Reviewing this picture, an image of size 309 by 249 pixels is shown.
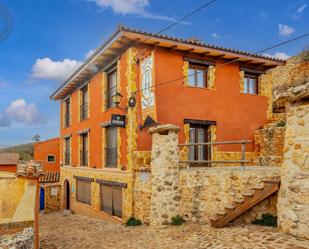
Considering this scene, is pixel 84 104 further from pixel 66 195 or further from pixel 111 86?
pixel 66 195

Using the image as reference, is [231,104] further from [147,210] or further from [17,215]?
[17,215]

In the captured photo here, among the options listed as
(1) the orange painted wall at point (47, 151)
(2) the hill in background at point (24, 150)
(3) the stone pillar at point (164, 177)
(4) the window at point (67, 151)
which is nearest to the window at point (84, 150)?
(4) the window at point (67, 151)

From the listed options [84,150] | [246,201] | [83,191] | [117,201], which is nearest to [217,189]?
[246,201]

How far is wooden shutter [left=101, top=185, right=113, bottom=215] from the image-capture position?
45.8 ft

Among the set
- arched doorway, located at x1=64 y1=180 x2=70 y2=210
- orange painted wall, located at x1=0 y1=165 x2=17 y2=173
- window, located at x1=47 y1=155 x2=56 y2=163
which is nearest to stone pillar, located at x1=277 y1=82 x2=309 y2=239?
arched doorway, located at x1=64 y1=180 x2=70 y2=210

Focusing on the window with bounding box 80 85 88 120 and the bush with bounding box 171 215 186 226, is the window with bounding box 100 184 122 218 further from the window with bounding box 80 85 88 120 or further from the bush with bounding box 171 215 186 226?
the window with bounding box 80 85 88 120

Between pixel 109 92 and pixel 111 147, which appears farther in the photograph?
pixel 109 92

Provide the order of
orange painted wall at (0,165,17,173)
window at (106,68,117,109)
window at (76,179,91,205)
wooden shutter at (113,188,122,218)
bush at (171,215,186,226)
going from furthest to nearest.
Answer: orange painted wall at (0,165,17,173), window at (76,179,91,205), window at (106,68,117,109), wooden shutter at (113,188,122,218), bush at (171,215,186,226)

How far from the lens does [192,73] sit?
13.6 meters

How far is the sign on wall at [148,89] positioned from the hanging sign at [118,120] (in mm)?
1111

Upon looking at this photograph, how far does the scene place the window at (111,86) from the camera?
46.9ft

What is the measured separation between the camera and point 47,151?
86.8 ft

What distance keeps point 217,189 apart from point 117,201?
576cm

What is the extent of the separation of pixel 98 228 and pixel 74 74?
932 cm
